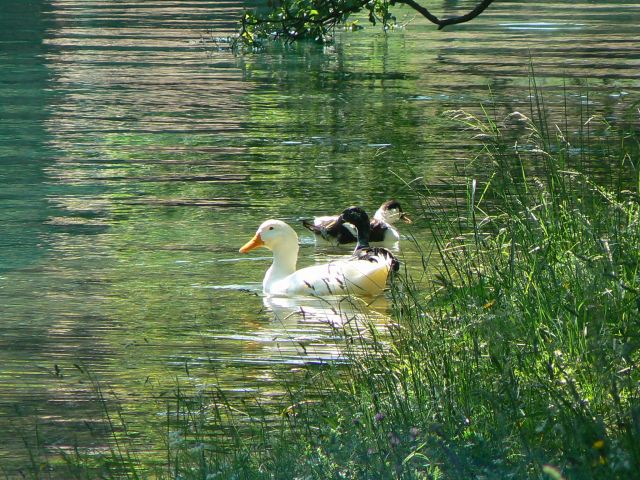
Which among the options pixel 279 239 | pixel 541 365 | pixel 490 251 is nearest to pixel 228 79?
pixel 279 239

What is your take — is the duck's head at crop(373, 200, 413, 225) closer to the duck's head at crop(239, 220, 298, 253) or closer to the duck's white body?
the duck's white body

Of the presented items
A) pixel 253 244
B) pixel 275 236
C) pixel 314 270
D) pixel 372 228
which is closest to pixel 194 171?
pixel 372 228

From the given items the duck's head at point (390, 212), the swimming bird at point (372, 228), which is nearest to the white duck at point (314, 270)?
the swimming bird at point (372, 228)

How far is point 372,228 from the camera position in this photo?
12.4m

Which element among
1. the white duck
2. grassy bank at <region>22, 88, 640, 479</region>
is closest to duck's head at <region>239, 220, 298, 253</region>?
the white duck

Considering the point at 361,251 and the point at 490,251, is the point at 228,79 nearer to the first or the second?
the point at 361,251

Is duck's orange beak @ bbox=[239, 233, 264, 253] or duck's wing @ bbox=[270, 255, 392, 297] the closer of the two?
duck's wing @ bbox=[270, 255, 392, 297]

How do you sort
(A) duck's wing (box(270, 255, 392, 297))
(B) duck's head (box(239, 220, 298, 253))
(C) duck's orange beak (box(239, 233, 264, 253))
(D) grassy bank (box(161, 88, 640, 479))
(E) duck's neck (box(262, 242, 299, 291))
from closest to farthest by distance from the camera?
(D) grassy bank (box(161, 88, 640, 479)) < (A) duck's wing (box(270, 255, 392, 297)) < (E) duck's neck (box(262, 242, 299, 291)) < (B) duck's head (box(239, 220, 298, 253)) < (C) duck's orange beak (box(239, 233, 264, 253))

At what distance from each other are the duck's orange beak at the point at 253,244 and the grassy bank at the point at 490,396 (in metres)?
3.44

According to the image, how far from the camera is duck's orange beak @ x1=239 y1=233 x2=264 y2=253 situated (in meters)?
11.5

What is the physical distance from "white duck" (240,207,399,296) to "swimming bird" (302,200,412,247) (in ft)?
1.76

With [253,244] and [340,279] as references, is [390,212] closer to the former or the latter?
[253,244]

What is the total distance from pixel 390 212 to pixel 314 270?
5.98 ft

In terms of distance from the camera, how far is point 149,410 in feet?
24.4
